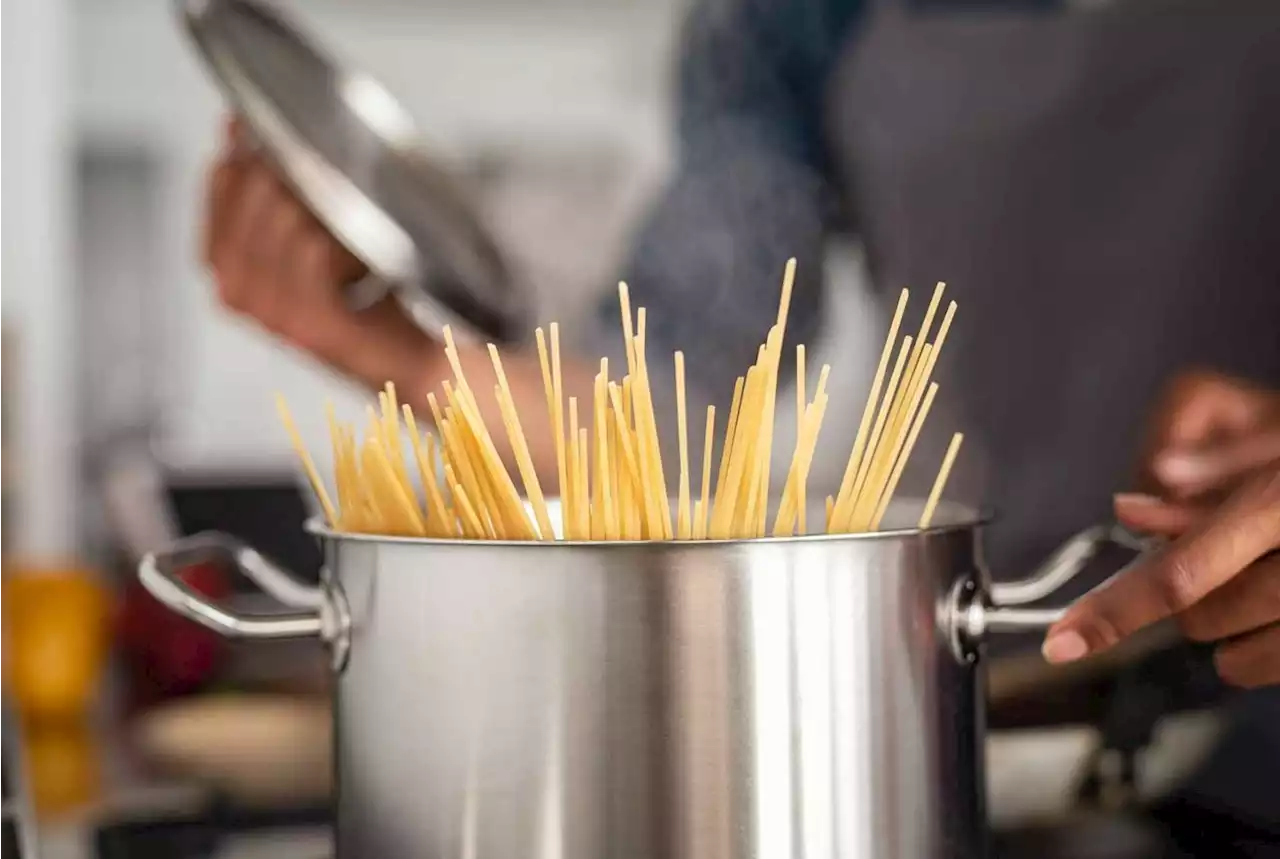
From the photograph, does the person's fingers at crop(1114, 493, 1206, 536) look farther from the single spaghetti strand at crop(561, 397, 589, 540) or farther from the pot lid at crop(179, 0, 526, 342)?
the pot lid at crop(179, 0, 526, 342)

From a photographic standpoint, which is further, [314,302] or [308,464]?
[314,302]

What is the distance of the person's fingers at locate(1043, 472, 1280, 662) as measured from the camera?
40 cm

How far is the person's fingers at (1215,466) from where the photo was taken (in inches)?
18.4

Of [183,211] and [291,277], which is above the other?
[183,211]

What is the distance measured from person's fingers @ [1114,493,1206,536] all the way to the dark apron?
0.39 metres

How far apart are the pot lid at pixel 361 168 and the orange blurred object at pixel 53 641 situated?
388 millimetres

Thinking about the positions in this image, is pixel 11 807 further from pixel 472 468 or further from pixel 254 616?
Answer: pixel 472 468

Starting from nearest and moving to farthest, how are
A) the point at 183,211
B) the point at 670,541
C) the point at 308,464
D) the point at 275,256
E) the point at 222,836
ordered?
the point at 670,541 < the point at 308,464 < the point at 222,836 < the point at 275,256 < the point at 183,211

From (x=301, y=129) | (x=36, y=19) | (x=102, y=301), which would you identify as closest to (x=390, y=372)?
(x=301, y=129)

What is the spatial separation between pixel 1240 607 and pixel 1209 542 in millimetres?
50

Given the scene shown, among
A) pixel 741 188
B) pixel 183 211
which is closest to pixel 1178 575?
pixel 741 188

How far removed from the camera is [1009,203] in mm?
931

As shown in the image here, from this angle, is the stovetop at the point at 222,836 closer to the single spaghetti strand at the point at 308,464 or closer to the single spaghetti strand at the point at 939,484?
the single spaghetti strand at the point at 308,464

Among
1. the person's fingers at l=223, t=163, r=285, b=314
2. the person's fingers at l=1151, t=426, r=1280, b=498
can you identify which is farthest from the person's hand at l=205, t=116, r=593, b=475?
the person's fingers at l=1151, t=426, r=1280, b=498
